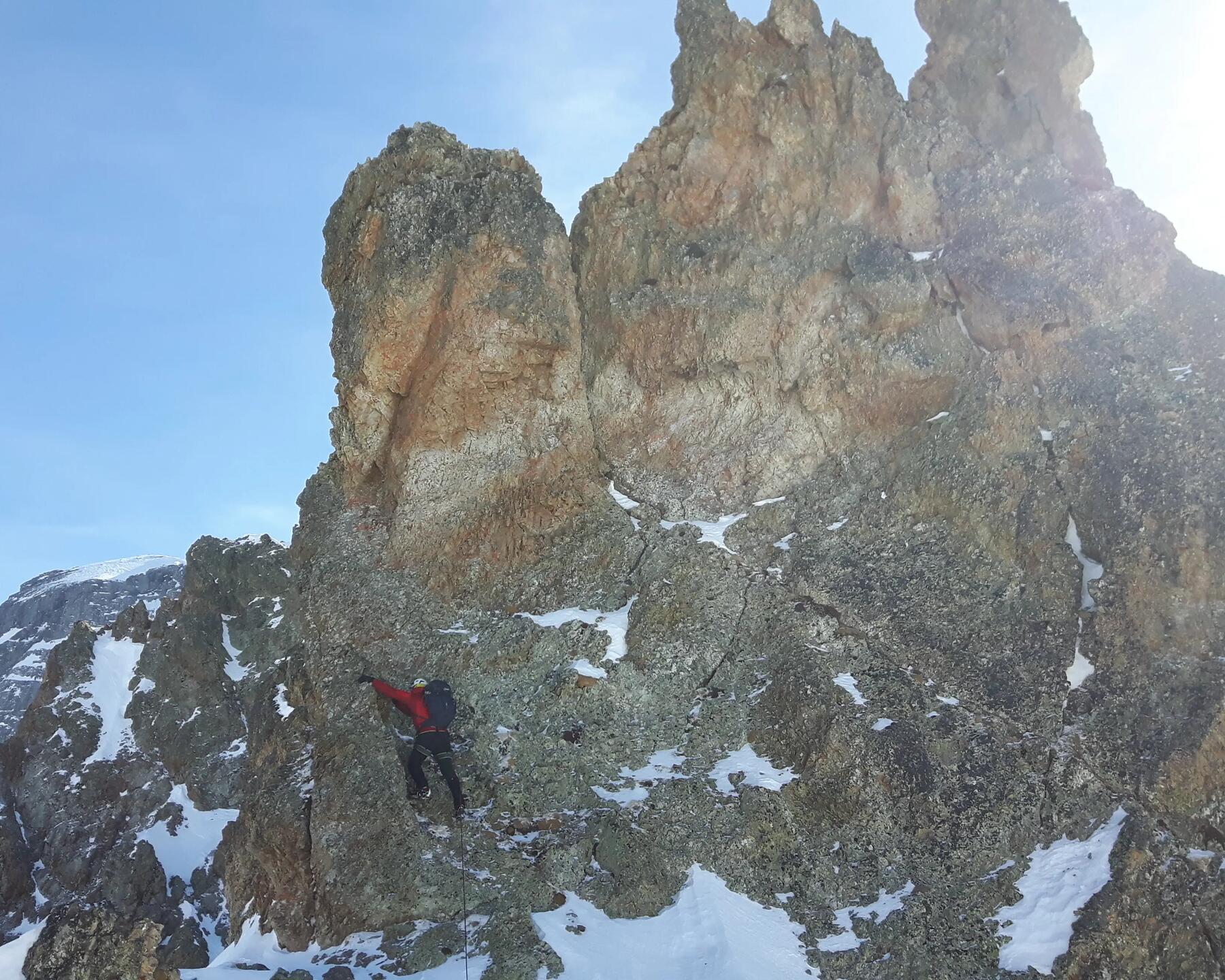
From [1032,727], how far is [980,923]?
12.2ft

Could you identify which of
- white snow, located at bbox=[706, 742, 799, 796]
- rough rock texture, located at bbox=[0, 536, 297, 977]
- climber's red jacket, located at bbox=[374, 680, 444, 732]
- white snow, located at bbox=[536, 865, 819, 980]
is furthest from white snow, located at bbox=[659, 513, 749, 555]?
rough rock texture, located at bbox=[0, 536, 297, 977]

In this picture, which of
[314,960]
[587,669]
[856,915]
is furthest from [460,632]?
[856,915]

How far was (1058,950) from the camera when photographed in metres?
12.6

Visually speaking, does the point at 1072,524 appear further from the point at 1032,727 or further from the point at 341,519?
the point at 341,519

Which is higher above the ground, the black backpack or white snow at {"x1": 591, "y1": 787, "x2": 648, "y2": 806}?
the black backpack

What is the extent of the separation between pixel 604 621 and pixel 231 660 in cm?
3540

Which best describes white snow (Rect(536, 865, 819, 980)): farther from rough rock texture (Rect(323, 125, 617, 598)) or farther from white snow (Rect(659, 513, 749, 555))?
rough rock texture (Rect(323, 125, 617, 598))

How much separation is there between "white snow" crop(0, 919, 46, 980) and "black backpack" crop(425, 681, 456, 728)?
6.28m

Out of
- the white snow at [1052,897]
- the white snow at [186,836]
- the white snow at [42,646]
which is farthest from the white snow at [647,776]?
the white snow at [42,646]

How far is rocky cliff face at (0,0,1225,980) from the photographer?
1409 centimetres

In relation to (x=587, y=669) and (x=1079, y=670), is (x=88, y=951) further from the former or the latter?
(x=1079, y=670)

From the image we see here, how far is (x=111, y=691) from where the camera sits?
5131cm

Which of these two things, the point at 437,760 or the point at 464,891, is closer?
the point at 464,891

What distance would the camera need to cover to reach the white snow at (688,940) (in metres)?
12.8
